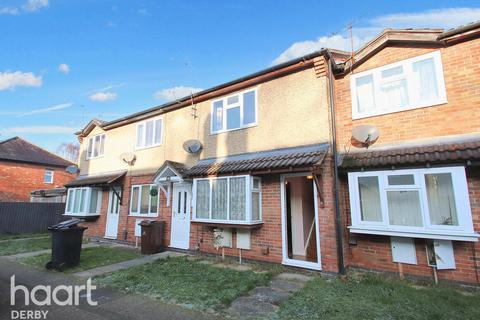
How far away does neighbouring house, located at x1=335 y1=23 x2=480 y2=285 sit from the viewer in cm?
541

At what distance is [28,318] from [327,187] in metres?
6.55

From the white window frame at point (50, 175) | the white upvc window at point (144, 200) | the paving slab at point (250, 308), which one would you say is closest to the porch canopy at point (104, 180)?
the white upvc window at point (144, 200)

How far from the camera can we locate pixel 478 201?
212 inches

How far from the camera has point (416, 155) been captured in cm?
571

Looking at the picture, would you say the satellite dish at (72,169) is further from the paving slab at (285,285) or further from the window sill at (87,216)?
the paving slab at (285,285)

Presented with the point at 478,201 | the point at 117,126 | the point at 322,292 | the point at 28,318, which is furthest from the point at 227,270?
the point at 117,126

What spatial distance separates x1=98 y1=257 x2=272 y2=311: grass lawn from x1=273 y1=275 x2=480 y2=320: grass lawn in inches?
45.5

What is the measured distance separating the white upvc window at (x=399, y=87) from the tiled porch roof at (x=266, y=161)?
169 cm

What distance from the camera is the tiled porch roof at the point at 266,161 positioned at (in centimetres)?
657

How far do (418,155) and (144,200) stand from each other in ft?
33.1

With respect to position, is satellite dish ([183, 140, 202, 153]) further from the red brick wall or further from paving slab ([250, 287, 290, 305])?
the red brick wall

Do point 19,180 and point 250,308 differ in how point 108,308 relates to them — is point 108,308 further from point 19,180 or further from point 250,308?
point 19,180

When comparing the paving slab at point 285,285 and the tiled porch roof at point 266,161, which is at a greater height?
the tiled porch roof at point 266,161

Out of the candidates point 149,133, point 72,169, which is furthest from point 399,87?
point 72,169
